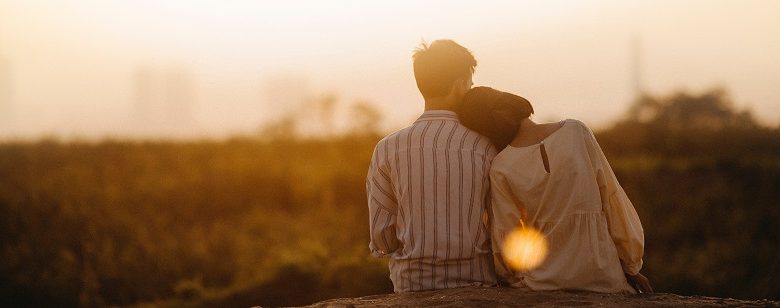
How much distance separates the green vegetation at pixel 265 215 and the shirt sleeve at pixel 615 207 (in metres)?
8.56

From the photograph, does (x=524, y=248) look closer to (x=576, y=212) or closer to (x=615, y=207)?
(x=576, y=212)

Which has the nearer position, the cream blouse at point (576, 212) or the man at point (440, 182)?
the cream blouse at point (576, 212)

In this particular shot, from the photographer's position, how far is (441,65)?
4.64 metres

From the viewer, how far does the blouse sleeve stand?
4.63 m

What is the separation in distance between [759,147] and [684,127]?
7.68 ft

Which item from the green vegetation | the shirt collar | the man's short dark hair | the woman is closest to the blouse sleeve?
the woman

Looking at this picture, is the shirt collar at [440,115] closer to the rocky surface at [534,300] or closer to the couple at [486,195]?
the couple at [486,195]

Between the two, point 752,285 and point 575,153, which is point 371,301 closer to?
point 575,153

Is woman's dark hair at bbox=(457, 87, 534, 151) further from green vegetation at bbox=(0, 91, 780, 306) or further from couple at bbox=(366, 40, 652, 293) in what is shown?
green vegetation at bbox=(0, 91, 780, 306)

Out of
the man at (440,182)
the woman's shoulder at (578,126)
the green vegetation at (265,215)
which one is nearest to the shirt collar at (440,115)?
the man at (440,182)

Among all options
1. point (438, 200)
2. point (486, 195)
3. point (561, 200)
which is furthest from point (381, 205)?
point (561, 200)

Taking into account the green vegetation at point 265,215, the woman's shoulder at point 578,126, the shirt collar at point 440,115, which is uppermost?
the shirt collar at point 440,115

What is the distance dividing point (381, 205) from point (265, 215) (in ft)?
60.1

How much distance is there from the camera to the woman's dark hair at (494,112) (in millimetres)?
4613
